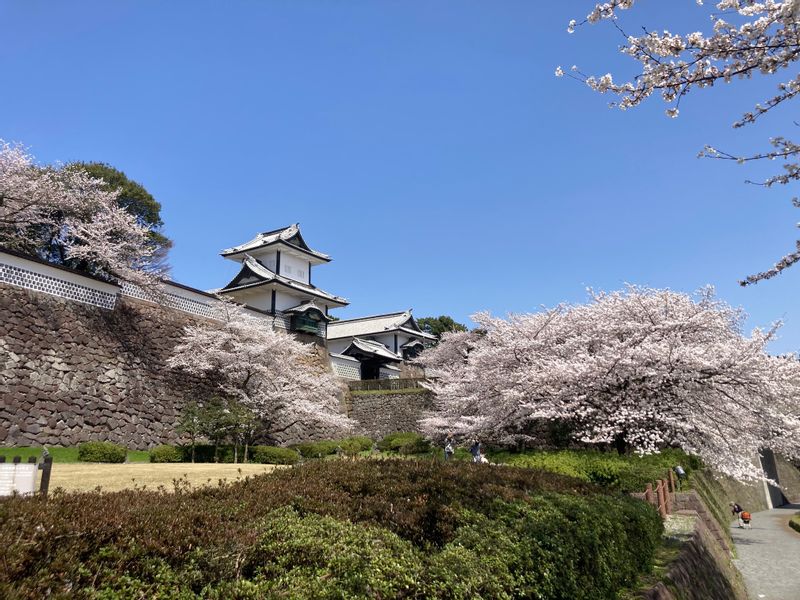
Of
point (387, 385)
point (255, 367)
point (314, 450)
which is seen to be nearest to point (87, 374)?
point (255, 367)

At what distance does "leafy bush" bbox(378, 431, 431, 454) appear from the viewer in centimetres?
2702

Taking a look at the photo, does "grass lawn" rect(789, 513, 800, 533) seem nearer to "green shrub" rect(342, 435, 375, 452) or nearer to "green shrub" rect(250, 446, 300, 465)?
"green shrub" rect(342, 435, 375, 452)

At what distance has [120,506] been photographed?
12.5 ft

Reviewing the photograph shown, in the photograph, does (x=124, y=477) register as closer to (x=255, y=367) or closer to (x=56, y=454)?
(x=56, y=454)

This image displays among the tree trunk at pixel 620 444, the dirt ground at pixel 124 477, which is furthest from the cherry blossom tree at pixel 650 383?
the dirt ground at pixel 124 477

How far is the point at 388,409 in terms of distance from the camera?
3347 centimetres

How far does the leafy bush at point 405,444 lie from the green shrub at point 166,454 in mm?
10976

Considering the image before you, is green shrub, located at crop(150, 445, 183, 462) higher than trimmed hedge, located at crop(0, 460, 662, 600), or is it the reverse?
green shrub, located at crop(150, 445, 183, 462)

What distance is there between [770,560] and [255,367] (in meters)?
Result: 22.0

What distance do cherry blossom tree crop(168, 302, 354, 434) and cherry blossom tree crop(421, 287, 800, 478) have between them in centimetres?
831

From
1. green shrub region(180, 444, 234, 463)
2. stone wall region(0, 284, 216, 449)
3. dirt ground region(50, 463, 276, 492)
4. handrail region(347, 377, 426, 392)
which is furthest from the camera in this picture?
handrail region(347, 377, 426, 392)

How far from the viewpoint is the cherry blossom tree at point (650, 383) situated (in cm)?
1675

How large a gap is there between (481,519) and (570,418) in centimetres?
1496

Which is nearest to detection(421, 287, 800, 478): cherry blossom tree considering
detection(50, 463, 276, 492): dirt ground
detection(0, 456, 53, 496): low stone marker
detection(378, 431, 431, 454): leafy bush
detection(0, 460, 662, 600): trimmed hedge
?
detection(378, 431, 431, 454): leafy bush
